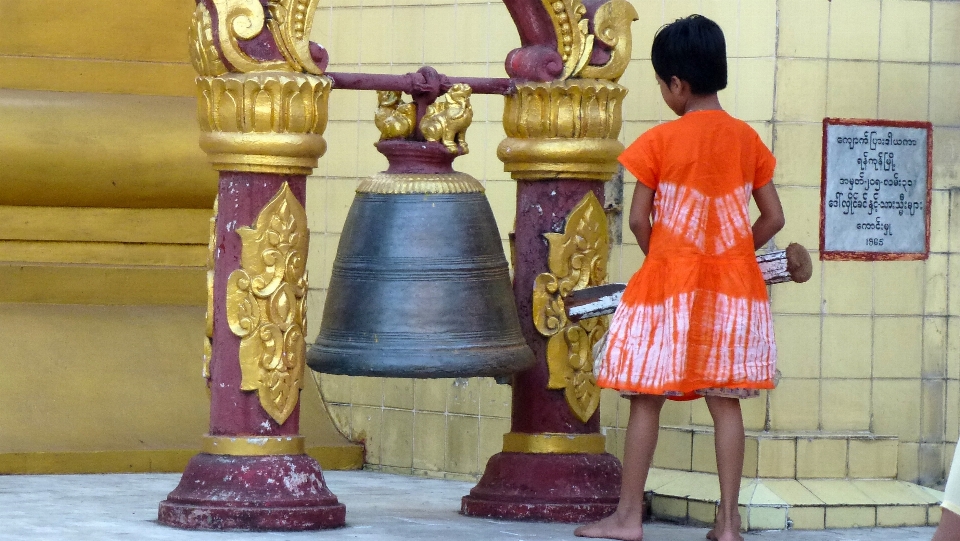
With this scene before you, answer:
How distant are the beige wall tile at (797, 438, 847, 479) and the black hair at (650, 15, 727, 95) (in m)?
1.29

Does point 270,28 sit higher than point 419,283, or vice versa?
point 270,28

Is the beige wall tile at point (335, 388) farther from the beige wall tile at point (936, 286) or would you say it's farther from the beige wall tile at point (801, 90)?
the beige wall tile at point (936, 286)

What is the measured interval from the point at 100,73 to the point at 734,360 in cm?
312

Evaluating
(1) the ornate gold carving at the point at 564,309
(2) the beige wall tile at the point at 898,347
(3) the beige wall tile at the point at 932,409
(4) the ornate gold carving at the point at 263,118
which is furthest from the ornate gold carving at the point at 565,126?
(3) the beige wall tile at the point at 932,409

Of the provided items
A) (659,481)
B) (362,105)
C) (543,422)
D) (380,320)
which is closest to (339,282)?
(380,320)

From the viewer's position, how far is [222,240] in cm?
469

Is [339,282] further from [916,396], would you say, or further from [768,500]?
[916,396]

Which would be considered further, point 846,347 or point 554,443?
point 846,347

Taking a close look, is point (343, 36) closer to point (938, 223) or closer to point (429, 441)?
point (429, 441)

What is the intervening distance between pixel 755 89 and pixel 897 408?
1.11 m

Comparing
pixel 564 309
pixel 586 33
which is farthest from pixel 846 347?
pixel 586 33

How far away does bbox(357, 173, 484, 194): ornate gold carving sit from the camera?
4.67m

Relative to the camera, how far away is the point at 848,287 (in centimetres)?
538

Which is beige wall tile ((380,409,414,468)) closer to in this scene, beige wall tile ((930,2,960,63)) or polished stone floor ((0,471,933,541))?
polished stone floor ((0,471,933,541))
